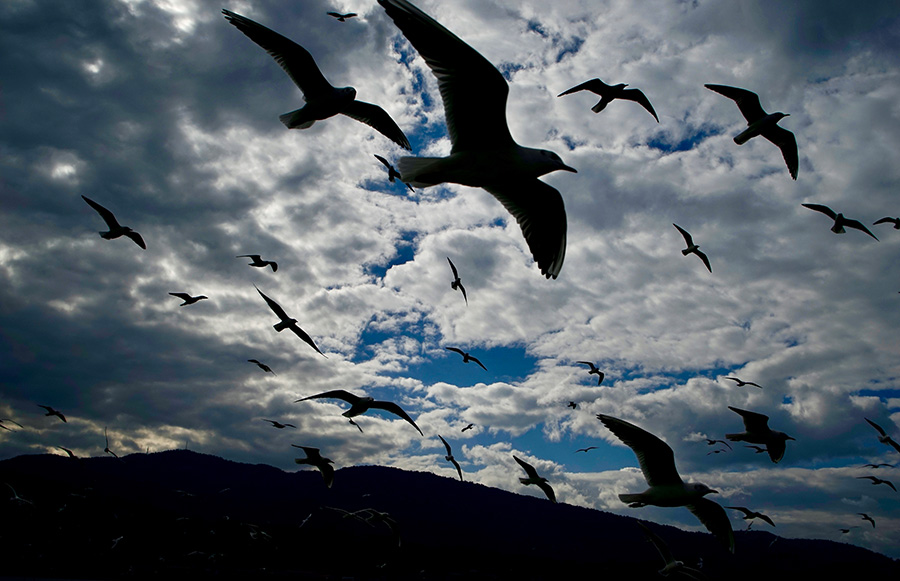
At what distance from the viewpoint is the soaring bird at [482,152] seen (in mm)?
6188

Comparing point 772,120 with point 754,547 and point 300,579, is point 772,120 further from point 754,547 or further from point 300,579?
point 754,547

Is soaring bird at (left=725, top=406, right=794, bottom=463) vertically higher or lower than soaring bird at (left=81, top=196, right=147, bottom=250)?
lower

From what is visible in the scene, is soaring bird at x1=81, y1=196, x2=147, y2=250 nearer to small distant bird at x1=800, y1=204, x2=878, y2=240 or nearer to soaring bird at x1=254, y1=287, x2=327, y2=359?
soaring bird at x1=254, y1=287, x2=327, y2=359

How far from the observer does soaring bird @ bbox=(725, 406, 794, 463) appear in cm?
1116

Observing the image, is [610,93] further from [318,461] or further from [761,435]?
[318,461]

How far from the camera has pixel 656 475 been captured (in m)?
9.01

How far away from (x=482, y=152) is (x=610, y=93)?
6775mm

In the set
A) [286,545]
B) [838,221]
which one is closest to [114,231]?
[838,221]

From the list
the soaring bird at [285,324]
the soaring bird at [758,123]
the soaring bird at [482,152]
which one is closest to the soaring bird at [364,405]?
the soaring bird at [285,324]

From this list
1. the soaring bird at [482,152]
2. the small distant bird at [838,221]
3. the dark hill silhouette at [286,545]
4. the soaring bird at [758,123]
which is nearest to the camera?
the soaring bird at [482,152]

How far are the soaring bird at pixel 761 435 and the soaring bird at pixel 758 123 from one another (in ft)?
20.1

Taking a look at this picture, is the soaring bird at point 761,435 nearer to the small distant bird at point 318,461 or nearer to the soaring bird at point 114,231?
the small distant bird at point 318,461

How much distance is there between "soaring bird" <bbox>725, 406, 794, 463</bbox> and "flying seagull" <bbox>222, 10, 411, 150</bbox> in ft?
36.1

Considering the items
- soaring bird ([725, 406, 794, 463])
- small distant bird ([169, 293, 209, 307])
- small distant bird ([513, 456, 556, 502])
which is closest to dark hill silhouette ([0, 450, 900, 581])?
small distant bird ([169, 293, 209, 307])
